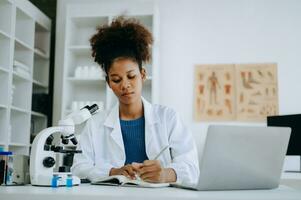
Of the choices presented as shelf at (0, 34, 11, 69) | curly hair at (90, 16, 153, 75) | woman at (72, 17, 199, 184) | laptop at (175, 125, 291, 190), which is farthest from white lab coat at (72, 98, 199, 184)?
shelf at (0, 34, 11, 69)

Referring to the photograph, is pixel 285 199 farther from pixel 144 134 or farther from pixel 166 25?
pixel 166 25

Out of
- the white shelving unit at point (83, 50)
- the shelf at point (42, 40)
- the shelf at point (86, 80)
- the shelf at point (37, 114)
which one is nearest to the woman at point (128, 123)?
the white shelving unit at point (83, 50)

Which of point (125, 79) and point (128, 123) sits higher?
point (125, 79)

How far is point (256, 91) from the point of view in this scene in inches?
144

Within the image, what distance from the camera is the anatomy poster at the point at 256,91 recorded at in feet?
11.9

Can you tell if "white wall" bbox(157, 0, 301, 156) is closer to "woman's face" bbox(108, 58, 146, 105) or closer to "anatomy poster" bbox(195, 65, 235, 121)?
"anatomy poster" bbox(195, 65, 235, 121)

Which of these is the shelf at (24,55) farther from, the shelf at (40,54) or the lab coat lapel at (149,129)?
the lab coat lapel at (149,129)

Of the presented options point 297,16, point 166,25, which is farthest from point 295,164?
point 166,25

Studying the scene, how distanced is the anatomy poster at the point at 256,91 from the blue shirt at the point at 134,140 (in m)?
2.07

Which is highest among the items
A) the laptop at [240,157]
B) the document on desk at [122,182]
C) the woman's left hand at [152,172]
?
the laptop at [240,157]

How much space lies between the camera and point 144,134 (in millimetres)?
1785

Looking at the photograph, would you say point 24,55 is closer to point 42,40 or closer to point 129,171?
point 42,40

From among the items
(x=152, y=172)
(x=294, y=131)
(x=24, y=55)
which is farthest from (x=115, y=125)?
(x=24, y=55)

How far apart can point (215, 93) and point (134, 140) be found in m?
2.08
